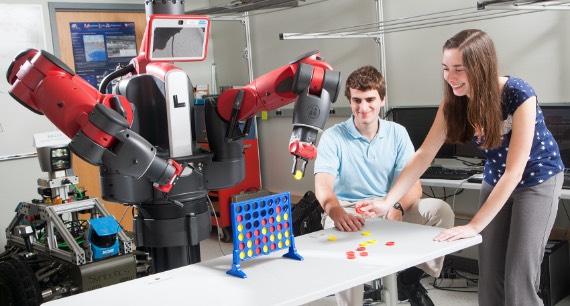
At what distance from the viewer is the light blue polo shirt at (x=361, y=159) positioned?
252 cm

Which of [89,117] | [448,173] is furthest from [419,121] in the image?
[89,117]

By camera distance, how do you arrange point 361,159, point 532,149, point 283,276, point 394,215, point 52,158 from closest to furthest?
1. point 283,276
2. point 532,149
3. point 394,215
4. point 361,159
5. point 52,158

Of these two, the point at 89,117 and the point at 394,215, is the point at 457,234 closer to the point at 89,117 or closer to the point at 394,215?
the point at 394,215

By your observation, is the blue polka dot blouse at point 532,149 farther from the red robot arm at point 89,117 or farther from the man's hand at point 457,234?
the red robot arm at point 89,117

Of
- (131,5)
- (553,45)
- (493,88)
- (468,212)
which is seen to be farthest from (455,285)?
(131,5)

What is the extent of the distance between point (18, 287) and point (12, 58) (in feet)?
6.90

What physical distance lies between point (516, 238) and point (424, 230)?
0.97 feet

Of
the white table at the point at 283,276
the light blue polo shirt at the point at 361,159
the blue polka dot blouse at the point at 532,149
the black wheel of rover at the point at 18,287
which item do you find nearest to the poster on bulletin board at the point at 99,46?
the black wheel of rover at the point at 18,287

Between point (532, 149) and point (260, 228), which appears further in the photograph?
point (532, 149)

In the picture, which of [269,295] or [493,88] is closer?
[269,295]

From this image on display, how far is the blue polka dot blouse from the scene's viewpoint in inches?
77.9

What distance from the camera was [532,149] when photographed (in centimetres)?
204

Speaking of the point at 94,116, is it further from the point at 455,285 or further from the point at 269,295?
the point at 455,285

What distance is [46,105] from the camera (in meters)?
1.59
